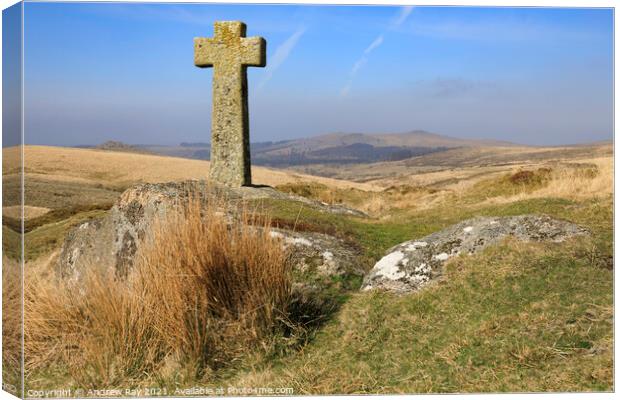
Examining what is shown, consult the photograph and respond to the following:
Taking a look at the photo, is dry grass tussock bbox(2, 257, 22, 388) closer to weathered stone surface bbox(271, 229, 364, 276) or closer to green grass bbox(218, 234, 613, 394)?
green grass bbox(218, 234, 613, 394)

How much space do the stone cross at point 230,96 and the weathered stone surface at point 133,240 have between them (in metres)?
5.87

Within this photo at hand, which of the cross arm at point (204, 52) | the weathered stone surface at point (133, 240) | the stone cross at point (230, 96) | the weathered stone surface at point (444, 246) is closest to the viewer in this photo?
the weathered stone surface at point (444, 246)

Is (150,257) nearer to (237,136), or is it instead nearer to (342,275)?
(342,275)

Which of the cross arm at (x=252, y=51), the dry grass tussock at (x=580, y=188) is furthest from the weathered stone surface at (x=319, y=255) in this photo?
the cross arm at (x=252, y=51)

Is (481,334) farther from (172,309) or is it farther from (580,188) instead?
(580,188)

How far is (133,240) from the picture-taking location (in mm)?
9164

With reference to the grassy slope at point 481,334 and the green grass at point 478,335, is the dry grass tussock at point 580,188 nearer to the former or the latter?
the grassy slope at point 481,334

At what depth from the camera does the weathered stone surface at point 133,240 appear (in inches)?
359

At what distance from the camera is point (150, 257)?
6.89 meters

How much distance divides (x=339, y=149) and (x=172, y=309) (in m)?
160

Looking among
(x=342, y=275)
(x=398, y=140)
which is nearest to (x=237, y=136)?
(x=342, y=275)

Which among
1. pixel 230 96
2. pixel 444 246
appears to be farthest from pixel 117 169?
pixel 444 246

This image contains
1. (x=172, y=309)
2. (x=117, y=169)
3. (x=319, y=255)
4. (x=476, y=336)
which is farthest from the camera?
(x=117, y=169)

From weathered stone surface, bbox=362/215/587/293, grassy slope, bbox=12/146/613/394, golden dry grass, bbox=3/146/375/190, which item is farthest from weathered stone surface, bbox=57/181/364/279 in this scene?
golden dry grass, bbox=3/146/375/190
